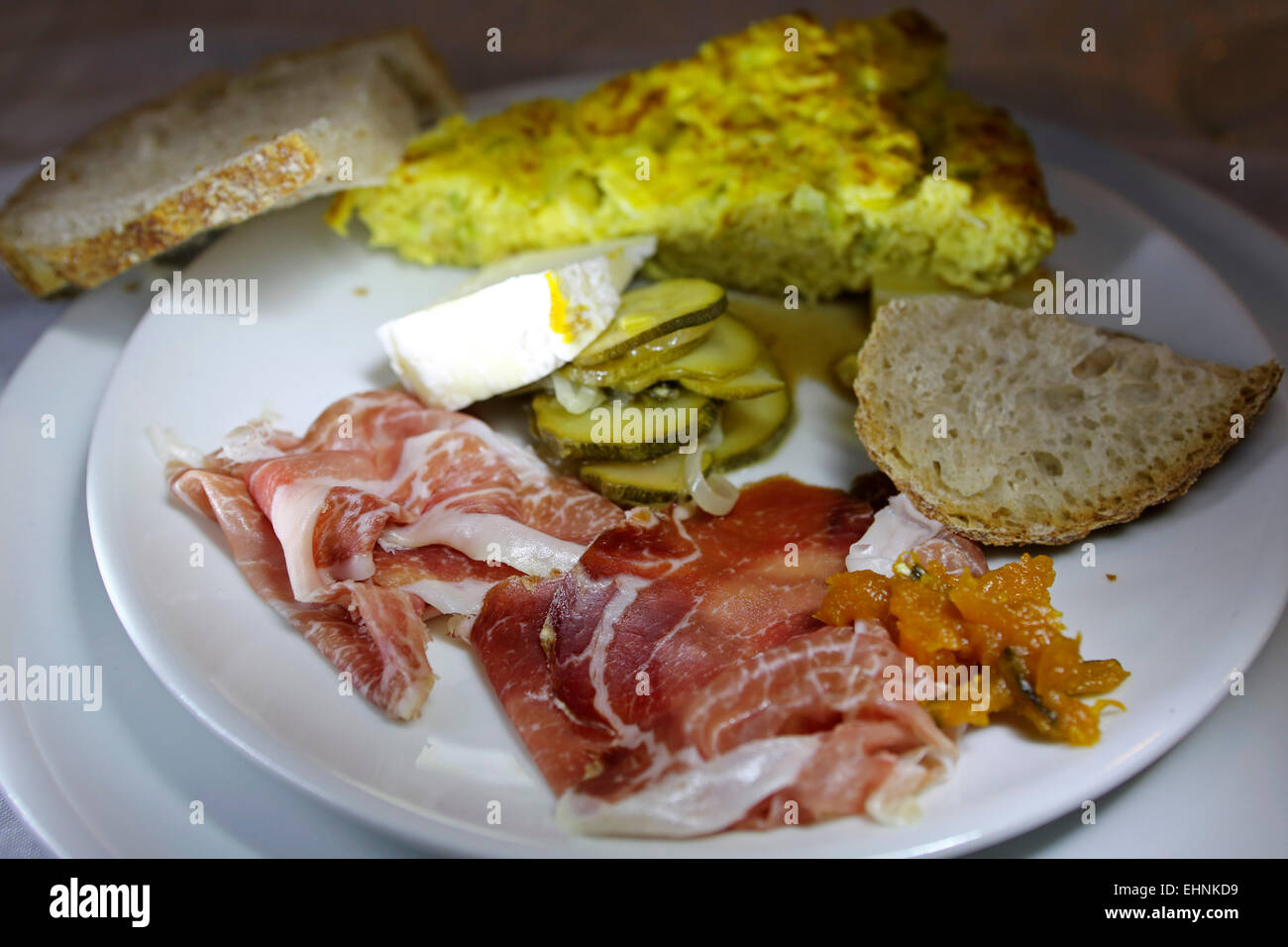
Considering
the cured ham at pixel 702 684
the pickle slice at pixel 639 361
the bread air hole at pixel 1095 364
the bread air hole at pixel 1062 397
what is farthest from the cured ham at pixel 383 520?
the bread air hole at pixel 1095 364

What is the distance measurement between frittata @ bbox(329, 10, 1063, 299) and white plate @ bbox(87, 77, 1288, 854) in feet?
1.43

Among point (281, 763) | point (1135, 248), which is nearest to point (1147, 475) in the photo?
point (1135, 248)

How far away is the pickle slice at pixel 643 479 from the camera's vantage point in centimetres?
317

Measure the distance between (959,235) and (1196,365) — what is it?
1009mm

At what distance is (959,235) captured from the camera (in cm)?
373

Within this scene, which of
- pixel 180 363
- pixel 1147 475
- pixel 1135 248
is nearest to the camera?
pixel 1147 475

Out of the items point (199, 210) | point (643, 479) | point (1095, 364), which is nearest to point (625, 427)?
point (643, 479)

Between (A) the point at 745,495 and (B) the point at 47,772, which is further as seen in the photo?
(A) the point at 745,495

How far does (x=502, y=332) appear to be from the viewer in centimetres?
328

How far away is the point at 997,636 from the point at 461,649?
1.38 m

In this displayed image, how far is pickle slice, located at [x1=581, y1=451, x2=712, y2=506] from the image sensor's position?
3.17 meters

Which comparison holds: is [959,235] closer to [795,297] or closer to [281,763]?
[795,297]

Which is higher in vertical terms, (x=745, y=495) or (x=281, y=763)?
(x=745, y=495)
